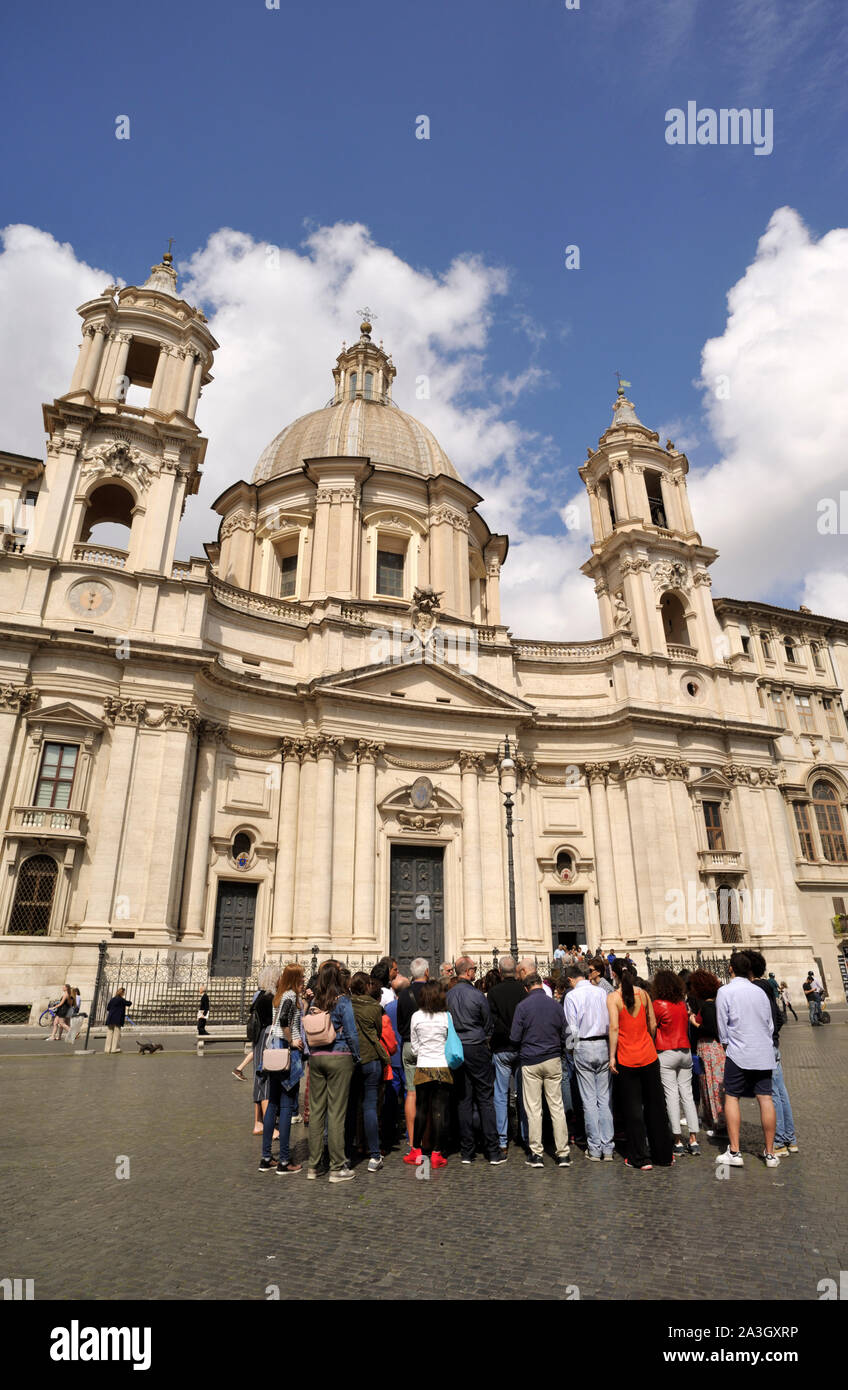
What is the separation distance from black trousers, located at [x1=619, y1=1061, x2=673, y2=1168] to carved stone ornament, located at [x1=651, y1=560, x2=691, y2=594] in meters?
31.6

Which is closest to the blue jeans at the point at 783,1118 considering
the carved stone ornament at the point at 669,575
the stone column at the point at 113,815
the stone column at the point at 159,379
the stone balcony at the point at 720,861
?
the stone column at the point at 113,815

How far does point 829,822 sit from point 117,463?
35399 millimetres

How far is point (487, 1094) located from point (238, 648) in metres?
23.3

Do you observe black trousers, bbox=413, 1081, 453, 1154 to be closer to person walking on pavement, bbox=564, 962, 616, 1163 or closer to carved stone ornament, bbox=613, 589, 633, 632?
person walking on pavement, bbox=564, 962, 616, 1163

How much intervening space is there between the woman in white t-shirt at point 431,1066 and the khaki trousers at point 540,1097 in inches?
32.2

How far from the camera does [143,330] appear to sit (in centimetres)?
3009

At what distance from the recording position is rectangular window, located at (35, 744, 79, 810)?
22.6 metres

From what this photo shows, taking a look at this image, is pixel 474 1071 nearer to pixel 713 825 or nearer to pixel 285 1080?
pixel 285 1080

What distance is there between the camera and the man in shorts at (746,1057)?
680cm

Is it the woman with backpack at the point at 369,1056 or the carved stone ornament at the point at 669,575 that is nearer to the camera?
the woman with backpack at the point at 369,1056

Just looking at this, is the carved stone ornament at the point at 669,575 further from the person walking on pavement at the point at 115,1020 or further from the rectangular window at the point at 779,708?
the person walking on pavement at the point at 115,1020

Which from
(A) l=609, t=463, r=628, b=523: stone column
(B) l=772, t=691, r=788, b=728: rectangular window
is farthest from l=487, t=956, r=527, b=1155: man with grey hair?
(B) l=772, t=691, r=788, b=728: rectangular window

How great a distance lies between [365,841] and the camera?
27125mm
